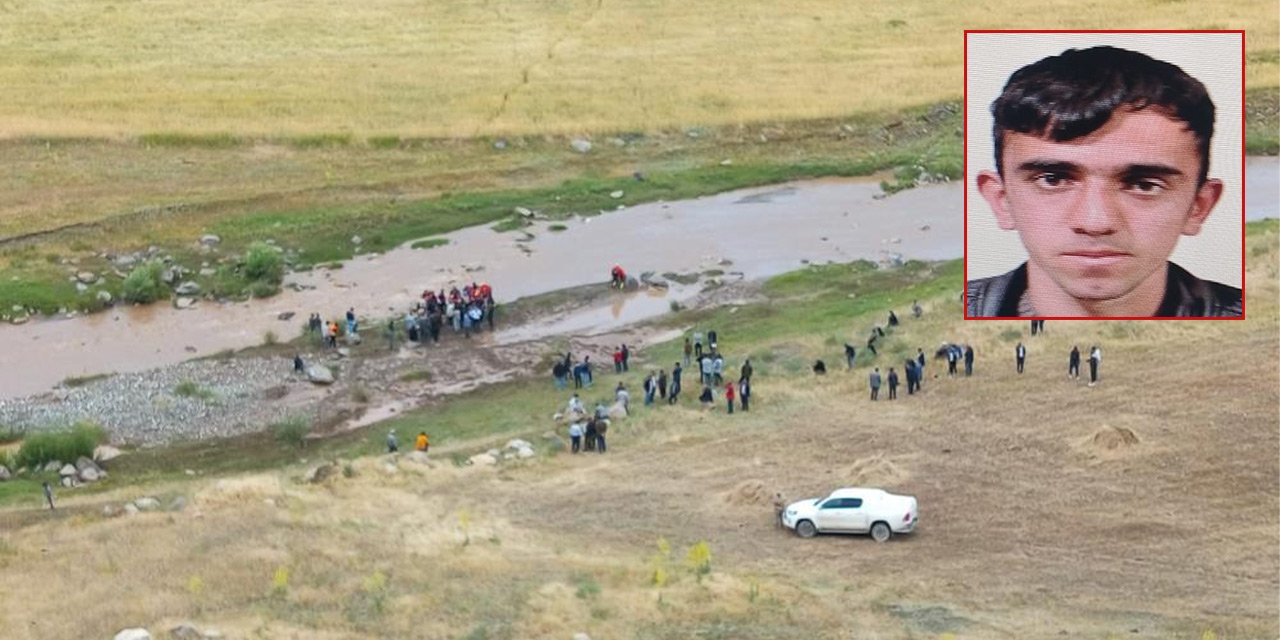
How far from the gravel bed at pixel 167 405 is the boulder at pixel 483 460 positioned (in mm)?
8091

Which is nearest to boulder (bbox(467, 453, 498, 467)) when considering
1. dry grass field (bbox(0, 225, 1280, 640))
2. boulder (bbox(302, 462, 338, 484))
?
dry grass field (bbox(0, 225, 1280, 640))

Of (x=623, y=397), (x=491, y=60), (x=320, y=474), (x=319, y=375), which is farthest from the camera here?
(x=491, y=60)

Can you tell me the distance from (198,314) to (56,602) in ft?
83.6

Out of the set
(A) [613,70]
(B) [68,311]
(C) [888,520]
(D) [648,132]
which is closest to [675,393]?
(C) [888,520]

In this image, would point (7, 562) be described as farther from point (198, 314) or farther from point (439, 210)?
point (439, 210)

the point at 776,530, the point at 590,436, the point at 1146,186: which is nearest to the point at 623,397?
the point at 590,436

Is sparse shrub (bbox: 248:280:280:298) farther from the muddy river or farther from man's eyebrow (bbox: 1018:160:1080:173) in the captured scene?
man's eyebrow (bbox: 1018:160:1080:173)

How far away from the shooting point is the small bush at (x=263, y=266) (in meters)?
60.2

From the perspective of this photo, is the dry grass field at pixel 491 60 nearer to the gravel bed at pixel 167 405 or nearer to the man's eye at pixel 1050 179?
the gravel bed at pixel 167 405

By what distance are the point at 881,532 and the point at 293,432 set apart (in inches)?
694

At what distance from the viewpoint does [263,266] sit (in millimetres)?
60312

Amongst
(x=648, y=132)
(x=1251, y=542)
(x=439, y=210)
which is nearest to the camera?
(x=1251, y=542)

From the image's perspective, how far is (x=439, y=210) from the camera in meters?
67.6

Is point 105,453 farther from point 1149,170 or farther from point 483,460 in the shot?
point 1149,170
